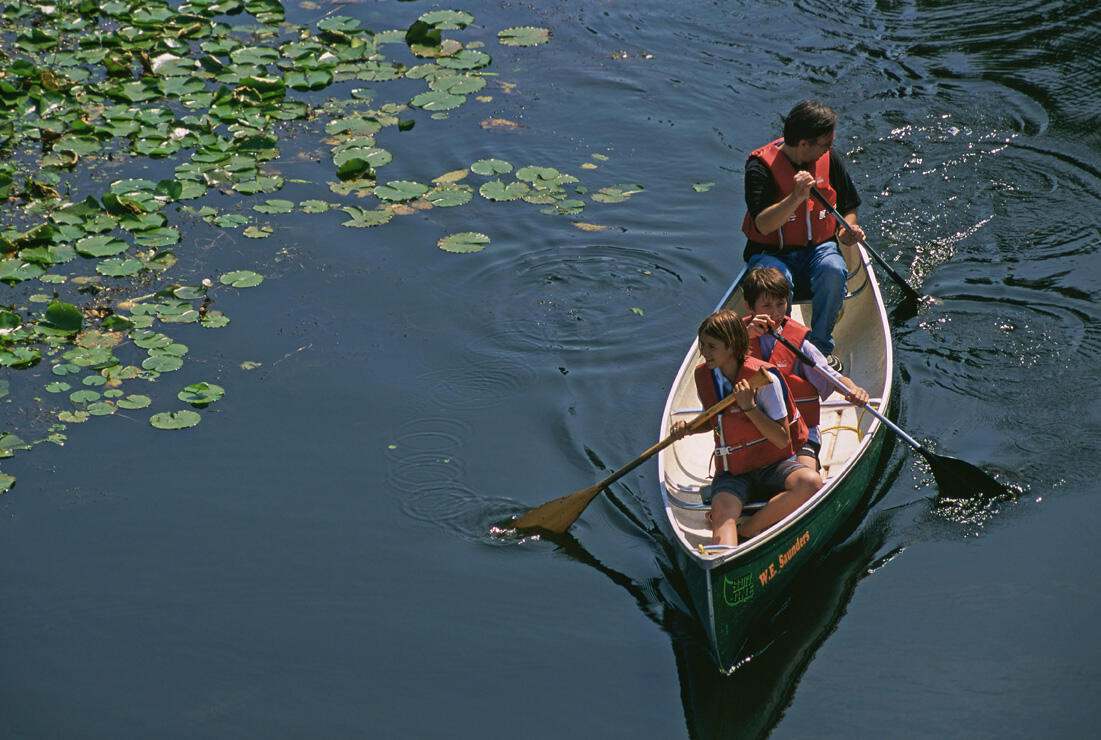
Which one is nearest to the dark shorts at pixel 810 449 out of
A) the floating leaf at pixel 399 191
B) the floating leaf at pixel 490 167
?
the floating leaf at pixel 399 191

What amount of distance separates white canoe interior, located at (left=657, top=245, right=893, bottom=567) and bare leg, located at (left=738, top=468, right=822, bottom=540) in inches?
3.0

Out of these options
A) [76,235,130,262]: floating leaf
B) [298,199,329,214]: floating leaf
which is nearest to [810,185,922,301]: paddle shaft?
[298,199,329,214]: floating leaf

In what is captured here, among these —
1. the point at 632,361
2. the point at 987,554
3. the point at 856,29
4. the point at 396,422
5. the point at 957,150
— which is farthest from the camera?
the point at 856,29

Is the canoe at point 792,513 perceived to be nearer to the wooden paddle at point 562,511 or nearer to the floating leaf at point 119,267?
the wooden paddle at point 562,511

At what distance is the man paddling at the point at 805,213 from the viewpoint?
22.0 ft

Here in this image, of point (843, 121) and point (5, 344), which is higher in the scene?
point (843, 121)

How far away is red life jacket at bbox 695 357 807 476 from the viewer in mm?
5844

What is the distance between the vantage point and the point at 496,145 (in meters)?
10.2

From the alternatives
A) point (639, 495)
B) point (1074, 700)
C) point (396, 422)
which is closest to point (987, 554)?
point (1074, 700)

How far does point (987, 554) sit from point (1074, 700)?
3.24 feet

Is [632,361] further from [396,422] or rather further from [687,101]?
[687,101]

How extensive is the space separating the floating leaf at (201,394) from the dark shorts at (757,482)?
3.13 m

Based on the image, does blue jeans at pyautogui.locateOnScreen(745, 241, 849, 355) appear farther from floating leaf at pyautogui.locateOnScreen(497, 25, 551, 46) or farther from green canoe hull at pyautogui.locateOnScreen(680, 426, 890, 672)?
floating leaf at pyautogui.locateOnScreen(497, 25, 551, 46)

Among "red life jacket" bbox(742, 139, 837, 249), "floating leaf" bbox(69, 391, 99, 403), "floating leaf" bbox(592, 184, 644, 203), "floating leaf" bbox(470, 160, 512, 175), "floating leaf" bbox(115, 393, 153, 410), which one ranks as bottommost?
"floating leaf" bbox(115, 393, 153, 410)
